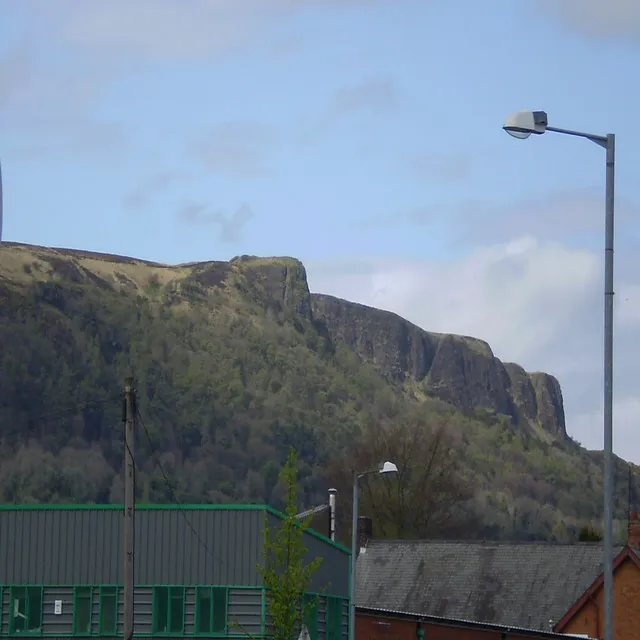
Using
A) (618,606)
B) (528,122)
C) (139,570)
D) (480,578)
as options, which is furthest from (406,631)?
(528,122)

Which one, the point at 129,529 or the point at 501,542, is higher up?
the point at 501,542

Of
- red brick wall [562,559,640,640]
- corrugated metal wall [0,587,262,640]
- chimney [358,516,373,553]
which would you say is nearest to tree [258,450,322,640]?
corrugated metal wall [0,587,262,640]

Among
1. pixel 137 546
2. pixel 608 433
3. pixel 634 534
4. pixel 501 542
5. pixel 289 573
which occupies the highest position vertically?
pixel 634 534

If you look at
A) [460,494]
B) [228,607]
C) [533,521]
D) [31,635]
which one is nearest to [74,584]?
[31,635]

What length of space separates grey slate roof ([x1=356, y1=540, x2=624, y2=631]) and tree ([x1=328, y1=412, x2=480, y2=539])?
21195mm

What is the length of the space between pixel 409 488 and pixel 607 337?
8095 centimetres

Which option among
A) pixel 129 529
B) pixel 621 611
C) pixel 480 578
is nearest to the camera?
pixel 129 529

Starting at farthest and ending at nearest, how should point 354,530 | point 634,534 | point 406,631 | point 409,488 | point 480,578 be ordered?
1. point 409,488
2. point 480,578
3. point 634,534
4. point 406,631
5. point 354,530

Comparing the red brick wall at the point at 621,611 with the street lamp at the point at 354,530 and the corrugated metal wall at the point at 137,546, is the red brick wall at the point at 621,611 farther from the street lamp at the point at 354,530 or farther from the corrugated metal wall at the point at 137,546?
the corrugated metal wall at the point at 137,546

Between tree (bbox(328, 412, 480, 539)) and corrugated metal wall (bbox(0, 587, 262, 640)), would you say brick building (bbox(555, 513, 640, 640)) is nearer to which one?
corrugated metal wall (bbox(0, 587, 262, 640))

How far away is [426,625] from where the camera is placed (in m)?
59.3

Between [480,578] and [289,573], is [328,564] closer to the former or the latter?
[289,573]

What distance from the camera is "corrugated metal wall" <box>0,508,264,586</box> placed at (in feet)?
151

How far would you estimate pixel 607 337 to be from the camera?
68.8 feet
